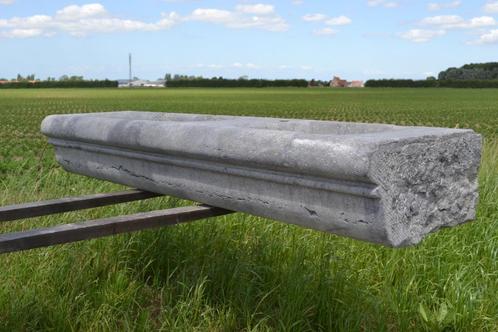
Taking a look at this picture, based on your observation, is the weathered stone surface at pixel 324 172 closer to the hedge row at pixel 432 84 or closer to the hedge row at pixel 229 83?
the hedge row at pixel 432 84

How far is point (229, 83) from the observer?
67.8 metres

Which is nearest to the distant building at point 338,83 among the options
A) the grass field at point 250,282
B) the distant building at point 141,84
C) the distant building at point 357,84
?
the distant building at point 357,84

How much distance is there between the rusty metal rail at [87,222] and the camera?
205cm

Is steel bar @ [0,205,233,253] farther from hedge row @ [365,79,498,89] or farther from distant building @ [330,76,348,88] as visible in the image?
distant building @ [330,76,348,88]

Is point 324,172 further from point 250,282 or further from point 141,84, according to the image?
point 141,84

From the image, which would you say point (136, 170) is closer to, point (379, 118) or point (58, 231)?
point (58, 231)

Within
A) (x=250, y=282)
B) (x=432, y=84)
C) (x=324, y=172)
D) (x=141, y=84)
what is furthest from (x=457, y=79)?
(x=324, y=172)

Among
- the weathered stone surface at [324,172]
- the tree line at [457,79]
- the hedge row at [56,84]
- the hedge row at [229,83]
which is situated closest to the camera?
the weathered stone surface at [324,172]

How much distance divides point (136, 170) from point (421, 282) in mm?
1353

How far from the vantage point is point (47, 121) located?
10.5ft

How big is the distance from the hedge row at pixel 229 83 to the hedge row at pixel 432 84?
8.49 metres

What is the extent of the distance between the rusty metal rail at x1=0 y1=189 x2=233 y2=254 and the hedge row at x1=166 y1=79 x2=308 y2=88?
2518 inches

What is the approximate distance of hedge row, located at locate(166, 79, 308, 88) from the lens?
6644 centimetres

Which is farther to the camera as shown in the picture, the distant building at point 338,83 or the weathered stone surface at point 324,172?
the distant building at point 338,83
